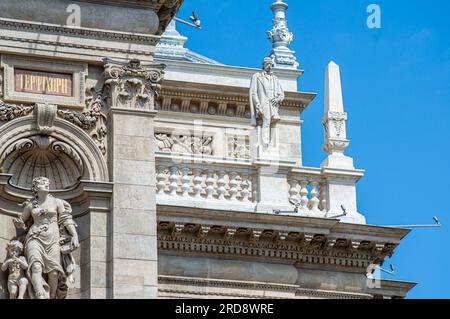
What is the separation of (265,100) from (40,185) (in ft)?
37.6

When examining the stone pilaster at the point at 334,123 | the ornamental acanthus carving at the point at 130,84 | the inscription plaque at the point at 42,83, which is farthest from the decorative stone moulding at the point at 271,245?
the inscription plaque at the point at 42,83

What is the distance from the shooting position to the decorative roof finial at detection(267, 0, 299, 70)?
58312 millimetres

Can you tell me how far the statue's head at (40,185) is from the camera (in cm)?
4072

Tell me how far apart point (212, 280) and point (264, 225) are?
5.54ft

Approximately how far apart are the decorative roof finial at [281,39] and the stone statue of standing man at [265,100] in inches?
271

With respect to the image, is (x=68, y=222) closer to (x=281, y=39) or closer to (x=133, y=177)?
(x=133, y=177)

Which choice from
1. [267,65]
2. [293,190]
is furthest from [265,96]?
[293,190]

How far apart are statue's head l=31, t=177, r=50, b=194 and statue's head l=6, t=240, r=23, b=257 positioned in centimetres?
105

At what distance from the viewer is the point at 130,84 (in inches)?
1668

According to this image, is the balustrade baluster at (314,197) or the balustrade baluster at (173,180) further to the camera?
the balustrade baluster at (314,197)

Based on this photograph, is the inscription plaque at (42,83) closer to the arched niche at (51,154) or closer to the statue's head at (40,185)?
the arched niche at (51,154)

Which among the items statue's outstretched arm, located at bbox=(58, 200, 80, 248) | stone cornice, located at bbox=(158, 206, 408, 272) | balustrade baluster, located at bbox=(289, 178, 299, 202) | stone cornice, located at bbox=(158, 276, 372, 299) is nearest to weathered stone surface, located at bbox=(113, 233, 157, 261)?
statue's outstretched arm, located at bbox=(58, 200, 80, 248)

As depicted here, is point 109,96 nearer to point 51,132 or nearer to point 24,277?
point 51,132

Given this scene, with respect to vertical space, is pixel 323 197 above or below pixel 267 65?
below
